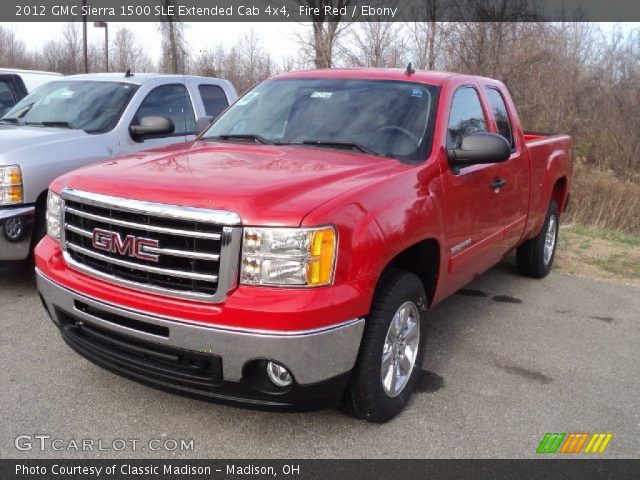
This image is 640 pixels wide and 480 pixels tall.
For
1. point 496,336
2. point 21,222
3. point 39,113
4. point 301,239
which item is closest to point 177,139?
point 39,113

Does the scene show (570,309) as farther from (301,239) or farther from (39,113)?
(39,113)

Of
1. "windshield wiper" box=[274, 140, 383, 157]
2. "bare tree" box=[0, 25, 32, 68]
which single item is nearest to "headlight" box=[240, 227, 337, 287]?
"windshield wiper" box=[274, 140, 383, 157]

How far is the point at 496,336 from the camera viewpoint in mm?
4727

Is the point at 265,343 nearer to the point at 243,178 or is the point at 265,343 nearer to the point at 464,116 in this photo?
the point at 243,178

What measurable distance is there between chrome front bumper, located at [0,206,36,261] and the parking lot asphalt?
1.34ft

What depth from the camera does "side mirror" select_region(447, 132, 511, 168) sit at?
3701 mm

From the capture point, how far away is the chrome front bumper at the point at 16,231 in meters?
4.80

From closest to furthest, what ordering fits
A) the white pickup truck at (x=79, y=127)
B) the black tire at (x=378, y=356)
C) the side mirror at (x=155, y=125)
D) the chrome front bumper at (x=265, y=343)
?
the chrome front bumper at (x=265, y=343) → the black tire at (x=378, y=356) → the white pickup truck at (x=79, y=127) → the side mirror at (x=155, y=125)

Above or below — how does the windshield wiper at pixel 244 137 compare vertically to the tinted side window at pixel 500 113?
below

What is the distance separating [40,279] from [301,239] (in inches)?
64.9

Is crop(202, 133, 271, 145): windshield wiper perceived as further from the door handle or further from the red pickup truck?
the door handle

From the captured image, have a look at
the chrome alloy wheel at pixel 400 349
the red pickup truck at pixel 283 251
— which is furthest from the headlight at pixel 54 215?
the chrome alloy wheel at pixel 400 349

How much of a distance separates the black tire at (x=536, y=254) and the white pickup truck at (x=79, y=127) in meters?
3.41

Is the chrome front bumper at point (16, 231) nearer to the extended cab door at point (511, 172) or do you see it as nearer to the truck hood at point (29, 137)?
the truck hood at point (29, 137)
